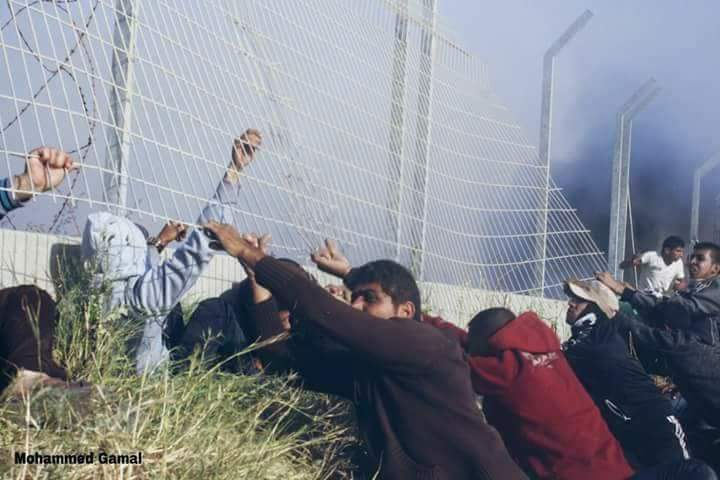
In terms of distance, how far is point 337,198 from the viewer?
5281 millimetres

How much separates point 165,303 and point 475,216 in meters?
2.86

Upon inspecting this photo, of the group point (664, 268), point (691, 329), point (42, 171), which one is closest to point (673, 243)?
point (664, 268)

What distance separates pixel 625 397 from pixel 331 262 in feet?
5.38

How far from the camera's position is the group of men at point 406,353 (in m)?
3.77

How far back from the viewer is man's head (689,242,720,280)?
7171 millimetres

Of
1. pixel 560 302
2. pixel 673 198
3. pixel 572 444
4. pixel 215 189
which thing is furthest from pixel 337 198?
pixel 673 198

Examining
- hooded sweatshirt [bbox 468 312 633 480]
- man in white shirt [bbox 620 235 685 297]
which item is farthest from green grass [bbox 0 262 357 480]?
man in white shirt [bbox 620 235 685 297]

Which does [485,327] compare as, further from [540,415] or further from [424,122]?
[424,122]

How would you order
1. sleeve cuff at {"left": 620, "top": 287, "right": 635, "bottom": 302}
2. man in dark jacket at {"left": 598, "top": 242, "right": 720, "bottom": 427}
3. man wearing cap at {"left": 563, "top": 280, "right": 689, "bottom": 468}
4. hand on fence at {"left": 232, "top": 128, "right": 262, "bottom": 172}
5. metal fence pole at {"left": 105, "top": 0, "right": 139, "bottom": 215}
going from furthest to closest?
sleeve cuff at {"left": 620, "top": 287, "right": 635, "bottom": 302}
man in dark jacket at {"left": 598, "top": 242, "right": 720, "bottom": 427}
man wearing cap at {"left": 563, "top": 280, "right": 689, "bottom": 468}
hand on fence at {"left": 232, "top": 128, "right": 262, "bottom": 172}
metal fence pole at {"left": 105, "top": 0, "right": 139, "bottom": 215}

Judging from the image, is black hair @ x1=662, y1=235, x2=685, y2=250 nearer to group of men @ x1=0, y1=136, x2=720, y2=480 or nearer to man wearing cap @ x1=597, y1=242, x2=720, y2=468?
man wearing cap @ x1=597, y1=242, x2=720, y2=468

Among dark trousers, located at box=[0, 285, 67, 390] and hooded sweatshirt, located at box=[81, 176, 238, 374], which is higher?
hooded sweatshirt, located at box=[81, 176, 238, 374]

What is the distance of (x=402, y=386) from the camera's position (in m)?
3.84

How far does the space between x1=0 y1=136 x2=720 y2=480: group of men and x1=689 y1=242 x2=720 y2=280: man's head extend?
1.33 metres

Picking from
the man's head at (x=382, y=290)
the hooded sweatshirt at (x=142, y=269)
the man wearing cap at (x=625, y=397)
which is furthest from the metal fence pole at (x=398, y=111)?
the man's head at (x=382, y=290)
